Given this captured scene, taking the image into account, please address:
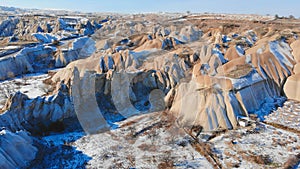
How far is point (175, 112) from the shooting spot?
48.0ft

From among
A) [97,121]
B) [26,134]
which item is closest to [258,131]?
[97,121]

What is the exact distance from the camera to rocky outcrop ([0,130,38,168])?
32.0ft

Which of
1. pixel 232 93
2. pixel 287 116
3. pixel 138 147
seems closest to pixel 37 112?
pixel 138 147

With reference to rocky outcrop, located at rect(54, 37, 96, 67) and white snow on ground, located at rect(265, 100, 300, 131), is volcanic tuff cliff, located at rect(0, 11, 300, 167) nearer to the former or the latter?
white snow on ground, located at rect(265, 100, 300, 131)

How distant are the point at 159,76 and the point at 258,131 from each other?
7577mm

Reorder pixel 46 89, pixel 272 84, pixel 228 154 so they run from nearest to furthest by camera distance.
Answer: pixel 228 154 < pixel 272 84 < pixel 46 89

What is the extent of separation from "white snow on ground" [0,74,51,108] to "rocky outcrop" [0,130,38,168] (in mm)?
7281

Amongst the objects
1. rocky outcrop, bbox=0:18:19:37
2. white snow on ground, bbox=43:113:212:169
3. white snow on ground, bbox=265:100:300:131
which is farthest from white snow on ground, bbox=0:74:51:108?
Answer: rocky outcrop, bbox=0:18:19:37

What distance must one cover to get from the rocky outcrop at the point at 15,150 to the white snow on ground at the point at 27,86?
7.28m

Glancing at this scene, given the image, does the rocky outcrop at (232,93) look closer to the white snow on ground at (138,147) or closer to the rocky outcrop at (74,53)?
the white snow on ground at (138,147)

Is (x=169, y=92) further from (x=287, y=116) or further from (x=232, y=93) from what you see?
(x=287, y=116)

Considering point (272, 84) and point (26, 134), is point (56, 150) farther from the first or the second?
point (272, 84)

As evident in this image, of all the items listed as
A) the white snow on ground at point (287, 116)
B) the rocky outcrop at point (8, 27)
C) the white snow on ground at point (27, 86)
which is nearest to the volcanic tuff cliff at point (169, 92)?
the white snow on ground at point (287, 116)

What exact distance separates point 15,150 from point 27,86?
11.6m
